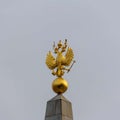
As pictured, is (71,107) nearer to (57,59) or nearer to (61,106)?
(61,106)

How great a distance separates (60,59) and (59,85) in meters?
1.32

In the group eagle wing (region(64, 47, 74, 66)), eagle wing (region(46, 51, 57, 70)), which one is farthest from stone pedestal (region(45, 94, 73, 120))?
eagle wing (region(64, 47, 74, 66))

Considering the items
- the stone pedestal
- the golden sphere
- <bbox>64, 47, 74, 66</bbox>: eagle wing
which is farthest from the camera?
<bbox>64, 47, 74, 66</bbox>: eagle wing

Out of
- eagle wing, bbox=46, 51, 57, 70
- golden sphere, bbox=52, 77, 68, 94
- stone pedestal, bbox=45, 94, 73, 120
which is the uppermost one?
eagle wing, bbox=46, 51, 57, 70

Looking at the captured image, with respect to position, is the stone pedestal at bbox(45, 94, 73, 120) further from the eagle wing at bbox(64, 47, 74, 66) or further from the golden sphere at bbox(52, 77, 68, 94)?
the eagle wing at bbox(64, 47, 74, 66)

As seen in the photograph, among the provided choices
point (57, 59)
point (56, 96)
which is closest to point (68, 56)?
point (57, 59)

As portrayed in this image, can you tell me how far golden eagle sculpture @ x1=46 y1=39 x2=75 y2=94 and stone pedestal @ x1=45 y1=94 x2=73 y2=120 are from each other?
0.44 metres

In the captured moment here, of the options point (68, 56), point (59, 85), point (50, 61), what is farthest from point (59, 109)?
point (68, 56)

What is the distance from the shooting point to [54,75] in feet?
77.0

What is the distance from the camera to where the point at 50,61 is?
23.8 meters

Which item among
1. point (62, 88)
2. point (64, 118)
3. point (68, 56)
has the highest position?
point (68, 56)

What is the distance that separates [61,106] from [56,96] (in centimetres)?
77

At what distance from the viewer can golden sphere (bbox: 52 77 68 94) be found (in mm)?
22969

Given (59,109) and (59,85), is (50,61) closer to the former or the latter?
(59,85)
